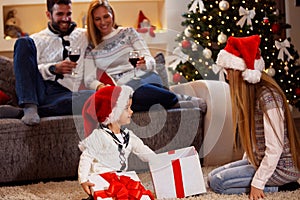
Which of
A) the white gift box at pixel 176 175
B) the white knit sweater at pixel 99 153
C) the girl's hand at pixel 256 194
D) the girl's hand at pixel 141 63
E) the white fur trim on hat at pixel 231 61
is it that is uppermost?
the white fur trim on hat at pixel 231 61

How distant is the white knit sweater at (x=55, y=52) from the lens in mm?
3273

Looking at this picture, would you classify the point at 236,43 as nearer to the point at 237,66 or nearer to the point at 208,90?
the point at 237,66

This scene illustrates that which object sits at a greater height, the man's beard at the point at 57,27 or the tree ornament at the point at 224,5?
the tree ornament at the point at 224,5

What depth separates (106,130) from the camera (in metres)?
2.39

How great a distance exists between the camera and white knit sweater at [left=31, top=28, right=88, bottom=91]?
3273mm

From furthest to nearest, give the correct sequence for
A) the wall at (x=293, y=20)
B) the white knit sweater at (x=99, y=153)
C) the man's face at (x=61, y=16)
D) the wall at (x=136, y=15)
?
the wall at (x=293, y=20) → the wall at (x=136, y=15) → the man's face at (x=61, y=16) → the white knit sweater at (x=99, y=153)

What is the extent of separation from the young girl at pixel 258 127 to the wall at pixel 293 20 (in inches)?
114

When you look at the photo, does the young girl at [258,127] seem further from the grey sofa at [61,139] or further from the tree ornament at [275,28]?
the tree ornament at [275,28]

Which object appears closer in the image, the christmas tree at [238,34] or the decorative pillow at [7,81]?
the decorative pillow at [7,81]

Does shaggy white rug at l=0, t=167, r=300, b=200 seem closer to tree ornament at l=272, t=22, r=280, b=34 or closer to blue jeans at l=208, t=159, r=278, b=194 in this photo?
blue jeans at l=208, t=159, r=278, b=194

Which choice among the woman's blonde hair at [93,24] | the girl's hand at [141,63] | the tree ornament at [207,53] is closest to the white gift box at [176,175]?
the girl's hand at [141,63]

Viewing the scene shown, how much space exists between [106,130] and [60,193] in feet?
1.58

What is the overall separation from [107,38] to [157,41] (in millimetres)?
1514

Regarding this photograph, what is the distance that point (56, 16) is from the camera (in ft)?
11.1
